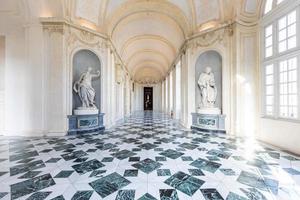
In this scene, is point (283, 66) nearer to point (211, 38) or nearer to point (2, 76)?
point (211, 38)

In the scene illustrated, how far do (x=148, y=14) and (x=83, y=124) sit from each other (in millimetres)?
6537

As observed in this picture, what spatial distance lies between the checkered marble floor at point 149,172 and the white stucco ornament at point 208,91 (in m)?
2.35

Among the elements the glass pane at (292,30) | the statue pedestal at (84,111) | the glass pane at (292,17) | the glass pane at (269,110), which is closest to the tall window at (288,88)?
the glass pane at (269,110)

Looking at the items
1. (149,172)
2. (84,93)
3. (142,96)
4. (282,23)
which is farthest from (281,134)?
(142,96)

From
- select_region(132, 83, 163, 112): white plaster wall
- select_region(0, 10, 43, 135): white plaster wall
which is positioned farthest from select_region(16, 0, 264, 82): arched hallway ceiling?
select_region(132, 83, 163, 112): white plaster wall

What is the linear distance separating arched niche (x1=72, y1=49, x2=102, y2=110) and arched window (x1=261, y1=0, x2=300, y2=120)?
6466 millimetres

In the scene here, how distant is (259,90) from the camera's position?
5141mm

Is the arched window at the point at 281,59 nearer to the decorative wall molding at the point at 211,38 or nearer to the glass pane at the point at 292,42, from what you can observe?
the glass pane at the point at 292,42

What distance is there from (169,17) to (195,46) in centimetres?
248

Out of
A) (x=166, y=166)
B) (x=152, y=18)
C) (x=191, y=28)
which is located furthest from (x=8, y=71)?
(x=191, y=28)

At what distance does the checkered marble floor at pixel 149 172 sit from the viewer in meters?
2.07

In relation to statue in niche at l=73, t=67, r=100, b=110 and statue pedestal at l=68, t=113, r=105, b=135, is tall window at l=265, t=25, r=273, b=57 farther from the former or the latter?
statue pedestal at l=68, t=113, r=105, b=135

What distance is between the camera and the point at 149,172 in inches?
106

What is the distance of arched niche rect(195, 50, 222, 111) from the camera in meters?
6.50
